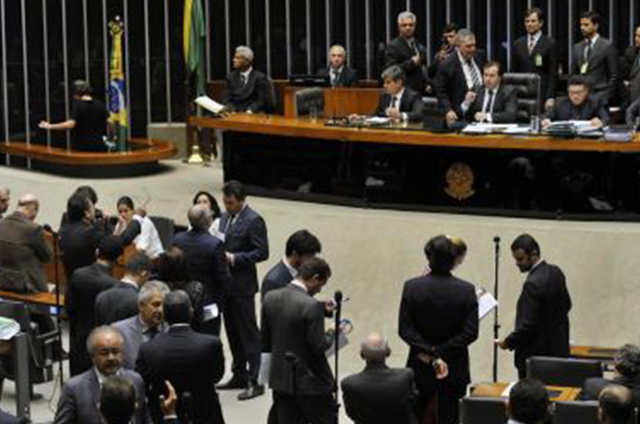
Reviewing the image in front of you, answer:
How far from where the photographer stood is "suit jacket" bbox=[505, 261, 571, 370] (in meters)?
12.0

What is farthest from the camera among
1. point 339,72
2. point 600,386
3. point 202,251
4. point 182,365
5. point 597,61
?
point 339,72

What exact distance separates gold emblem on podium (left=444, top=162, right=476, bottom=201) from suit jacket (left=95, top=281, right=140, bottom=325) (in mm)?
5053

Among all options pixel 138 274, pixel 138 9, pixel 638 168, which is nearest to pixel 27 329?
pixel 138 274

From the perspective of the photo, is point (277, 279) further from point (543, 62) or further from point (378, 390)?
point (543, 62)

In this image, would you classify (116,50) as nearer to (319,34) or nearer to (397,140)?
(319,34)

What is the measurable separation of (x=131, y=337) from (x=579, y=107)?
635 cm

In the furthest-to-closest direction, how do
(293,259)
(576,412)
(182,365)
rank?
(293,259)
(182,365)
(576,412)

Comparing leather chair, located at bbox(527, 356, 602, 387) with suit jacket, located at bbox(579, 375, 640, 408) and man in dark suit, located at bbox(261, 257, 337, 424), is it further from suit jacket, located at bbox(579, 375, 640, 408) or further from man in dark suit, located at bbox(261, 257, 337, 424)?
man in dark suit, located at bbox(261, 257, 337, 424)

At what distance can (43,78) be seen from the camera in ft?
68.2

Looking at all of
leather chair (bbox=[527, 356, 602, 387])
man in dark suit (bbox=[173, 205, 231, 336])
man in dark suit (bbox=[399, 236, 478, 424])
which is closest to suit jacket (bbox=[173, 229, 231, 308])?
man in dark suit (bbox=[173, 205, 231, 336])

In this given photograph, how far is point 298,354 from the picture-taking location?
11.2 m

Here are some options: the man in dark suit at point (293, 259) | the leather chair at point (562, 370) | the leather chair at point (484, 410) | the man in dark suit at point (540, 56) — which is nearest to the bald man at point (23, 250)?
the man in dark suit at point (293, 259)

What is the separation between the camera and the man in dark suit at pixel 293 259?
11.7 metres

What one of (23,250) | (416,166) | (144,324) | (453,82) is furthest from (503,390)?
(453,82)
